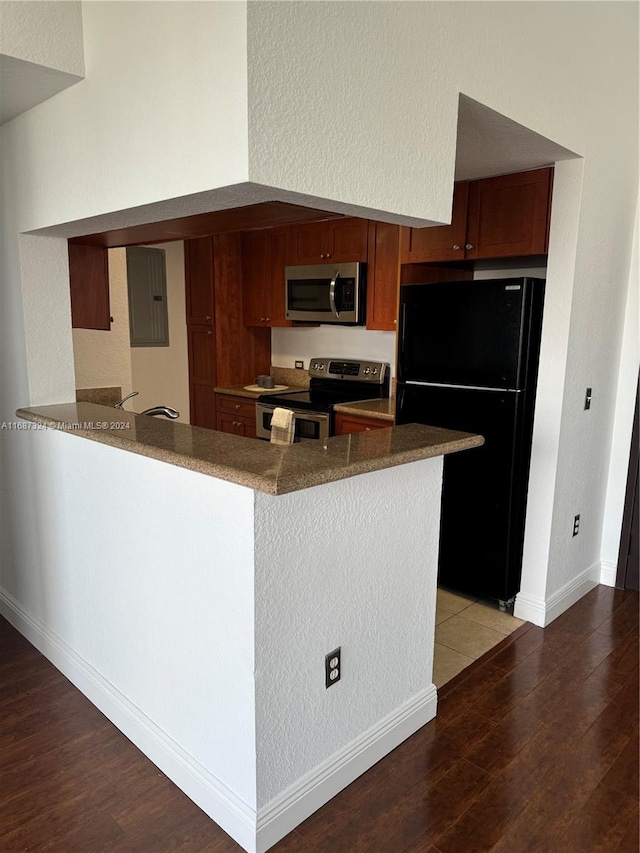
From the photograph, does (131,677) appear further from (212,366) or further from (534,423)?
(212,366)

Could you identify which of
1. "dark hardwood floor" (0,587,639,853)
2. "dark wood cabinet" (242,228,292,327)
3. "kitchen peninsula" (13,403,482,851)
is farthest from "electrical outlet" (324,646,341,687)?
"dark wood cabinet" (242,228,292,327)

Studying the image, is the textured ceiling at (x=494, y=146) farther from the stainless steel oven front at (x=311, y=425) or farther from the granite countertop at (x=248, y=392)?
the granite countertop at (x=248, y=392)

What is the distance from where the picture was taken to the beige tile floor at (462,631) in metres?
2.56

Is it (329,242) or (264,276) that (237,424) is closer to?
(264,276)

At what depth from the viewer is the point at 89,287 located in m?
2.76

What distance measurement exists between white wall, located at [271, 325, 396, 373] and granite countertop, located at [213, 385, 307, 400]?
222 millimetres

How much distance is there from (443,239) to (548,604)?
6.06 feet

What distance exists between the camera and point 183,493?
1.70 meters

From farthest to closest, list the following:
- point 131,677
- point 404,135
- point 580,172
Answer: point 580,172, point 131,677, point 404,135

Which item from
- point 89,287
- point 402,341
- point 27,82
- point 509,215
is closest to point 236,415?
point 402,341

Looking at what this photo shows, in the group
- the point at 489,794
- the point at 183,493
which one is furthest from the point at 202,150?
the point at 489,794

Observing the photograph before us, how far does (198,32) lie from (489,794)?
2231 mm

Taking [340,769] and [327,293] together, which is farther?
[327,293]

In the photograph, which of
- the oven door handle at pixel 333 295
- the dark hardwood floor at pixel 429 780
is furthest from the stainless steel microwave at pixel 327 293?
the dark hardwood floor at pixel 429 780
